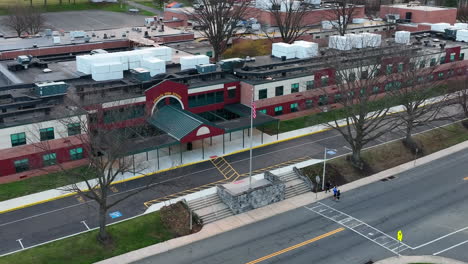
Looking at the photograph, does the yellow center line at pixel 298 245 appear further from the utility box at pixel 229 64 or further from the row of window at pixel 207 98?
the utility box at pixel 229 64

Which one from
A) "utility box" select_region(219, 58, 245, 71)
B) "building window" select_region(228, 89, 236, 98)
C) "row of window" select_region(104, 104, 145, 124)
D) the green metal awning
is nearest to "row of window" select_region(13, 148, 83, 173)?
"row of window" select_region(104, 104, 145, 124)

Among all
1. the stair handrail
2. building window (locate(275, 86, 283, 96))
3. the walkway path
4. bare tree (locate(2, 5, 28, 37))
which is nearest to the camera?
the stair handrail

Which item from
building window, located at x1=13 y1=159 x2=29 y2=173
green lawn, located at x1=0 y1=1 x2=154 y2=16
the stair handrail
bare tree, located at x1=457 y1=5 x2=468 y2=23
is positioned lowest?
the stair handrail

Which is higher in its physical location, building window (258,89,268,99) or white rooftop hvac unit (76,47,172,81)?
white rooftop hvac unit (76,47,172,81)

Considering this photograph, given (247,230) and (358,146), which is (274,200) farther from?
(358,146)

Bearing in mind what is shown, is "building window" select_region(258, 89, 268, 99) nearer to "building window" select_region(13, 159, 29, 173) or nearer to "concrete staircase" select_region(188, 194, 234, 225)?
"concrete staircase" select_region(188, 194, 234, 225)

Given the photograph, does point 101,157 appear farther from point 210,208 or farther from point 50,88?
point 50,88
